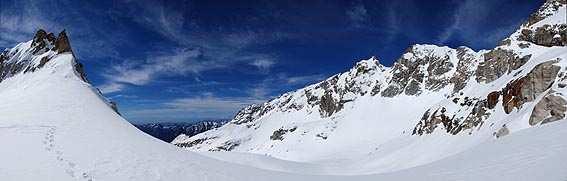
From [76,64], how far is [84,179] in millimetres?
50909

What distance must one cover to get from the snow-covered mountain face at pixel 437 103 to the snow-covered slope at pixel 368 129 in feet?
0.99

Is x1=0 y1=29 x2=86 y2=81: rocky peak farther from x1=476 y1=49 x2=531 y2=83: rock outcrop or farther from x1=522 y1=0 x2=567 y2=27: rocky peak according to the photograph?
x1=522 y1=0 x2=567 y2=27: rocky peak

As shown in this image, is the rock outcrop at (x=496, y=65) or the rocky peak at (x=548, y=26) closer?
the rocky peak at (x=548, y=26)

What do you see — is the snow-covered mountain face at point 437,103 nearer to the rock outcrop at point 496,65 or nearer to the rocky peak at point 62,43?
the rock outcrop at point 496,65

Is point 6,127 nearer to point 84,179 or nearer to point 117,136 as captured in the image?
point 117,136

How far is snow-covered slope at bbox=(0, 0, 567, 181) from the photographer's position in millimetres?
19203

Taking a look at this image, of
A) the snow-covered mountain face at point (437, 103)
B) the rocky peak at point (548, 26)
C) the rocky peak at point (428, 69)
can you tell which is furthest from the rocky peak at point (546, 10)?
the rocky peak at point (428, 69)

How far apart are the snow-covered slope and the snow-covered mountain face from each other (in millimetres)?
301

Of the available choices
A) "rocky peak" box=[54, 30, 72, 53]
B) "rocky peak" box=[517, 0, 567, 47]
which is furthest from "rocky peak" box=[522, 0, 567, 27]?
"rocky peak" box=[54, 30, 72, 53]

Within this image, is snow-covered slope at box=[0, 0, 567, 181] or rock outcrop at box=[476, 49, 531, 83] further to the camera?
rock outcrop at box=[476, 49, 531, 83]

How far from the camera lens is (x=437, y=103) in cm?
10819

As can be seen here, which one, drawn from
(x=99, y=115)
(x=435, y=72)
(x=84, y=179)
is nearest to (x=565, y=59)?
(x=99, y=115)

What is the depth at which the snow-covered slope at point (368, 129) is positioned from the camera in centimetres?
1920

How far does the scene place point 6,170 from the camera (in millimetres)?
16875
